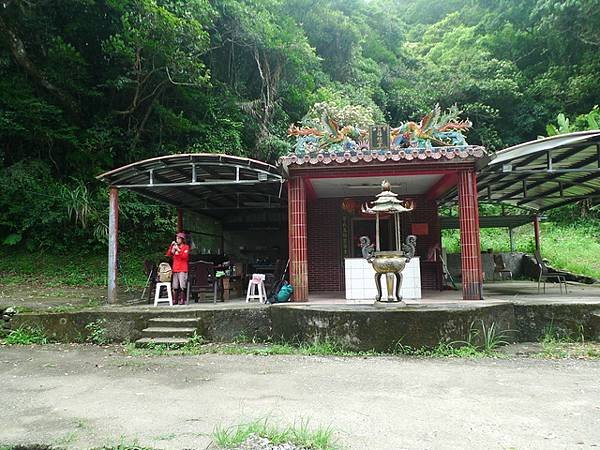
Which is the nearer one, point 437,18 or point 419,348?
point 419,348

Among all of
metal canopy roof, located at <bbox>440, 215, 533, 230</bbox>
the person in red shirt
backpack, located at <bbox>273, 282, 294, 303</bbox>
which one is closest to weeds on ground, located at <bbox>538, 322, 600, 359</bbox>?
backpack, located at <bbox>273, 282, 294, 303</bbox>

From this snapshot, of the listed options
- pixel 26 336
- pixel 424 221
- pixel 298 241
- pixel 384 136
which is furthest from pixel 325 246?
pixel 26 336

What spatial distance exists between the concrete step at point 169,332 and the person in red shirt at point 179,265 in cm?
131

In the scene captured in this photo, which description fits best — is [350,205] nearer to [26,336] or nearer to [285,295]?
[285,295]

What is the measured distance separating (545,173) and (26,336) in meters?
10.1

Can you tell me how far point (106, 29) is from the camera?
14.5 m

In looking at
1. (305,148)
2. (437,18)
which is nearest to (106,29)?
(305,148)

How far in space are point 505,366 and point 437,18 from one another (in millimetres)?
35654

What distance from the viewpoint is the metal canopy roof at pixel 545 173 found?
25.5ft

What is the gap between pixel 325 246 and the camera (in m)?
11.6

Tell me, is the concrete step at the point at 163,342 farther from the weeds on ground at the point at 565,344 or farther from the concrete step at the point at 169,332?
the weeds on ground at the point at 565,344

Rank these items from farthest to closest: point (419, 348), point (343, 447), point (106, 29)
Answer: point (106, 29)
point (419, 348)
point (343, 447)

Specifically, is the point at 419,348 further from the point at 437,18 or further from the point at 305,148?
the point at 437,18

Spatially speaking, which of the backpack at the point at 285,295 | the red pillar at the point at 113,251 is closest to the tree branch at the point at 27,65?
the red pillar at the point at 113,251
